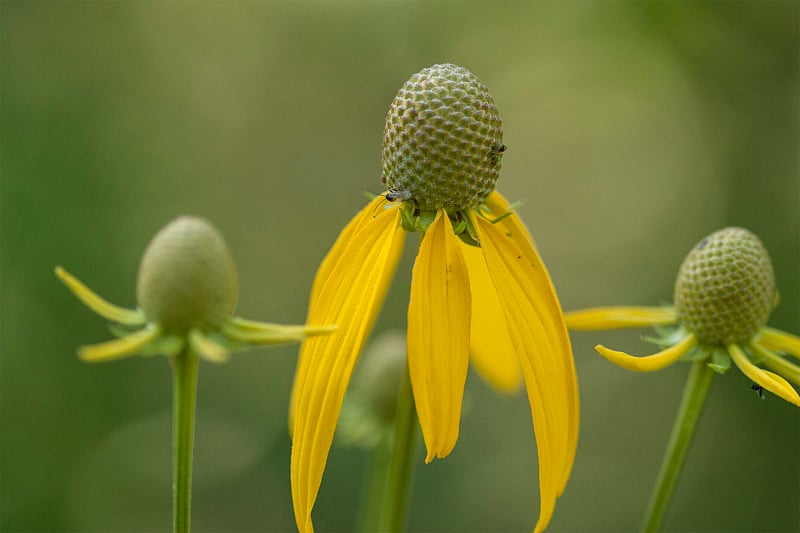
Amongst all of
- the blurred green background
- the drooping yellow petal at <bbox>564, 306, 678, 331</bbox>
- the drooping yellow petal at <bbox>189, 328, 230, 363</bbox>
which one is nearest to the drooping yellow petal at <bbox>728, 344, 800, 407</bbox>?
the drooping yellow petal at <bbox>564, 306, 678, 331</bbox>

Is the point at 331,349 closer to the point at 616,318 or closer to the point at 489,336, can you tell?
the point at 616,318

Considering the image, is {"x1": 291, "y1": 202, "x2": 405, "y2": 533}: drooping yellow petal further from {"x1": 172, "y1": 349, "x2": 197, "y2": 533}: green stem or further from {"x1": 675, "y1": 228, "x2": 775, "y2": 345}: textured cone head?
{"x1": 675, "y1": 228, "x2": 775, "y2": 345}: textured cone head

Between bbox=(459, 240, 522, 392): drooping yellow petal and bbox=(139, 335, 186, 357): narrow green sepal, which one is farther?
bbox=(459, 240, 522, 392): drooping yellow petal

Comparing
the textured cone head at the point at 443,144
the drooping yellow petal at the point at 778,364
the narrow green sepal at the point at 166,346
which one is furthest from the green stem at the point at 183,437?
the drooping yellow petal at the point at 778,364

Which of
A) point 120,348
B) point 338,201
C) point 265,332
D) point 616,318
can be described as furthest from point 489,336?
point 338,201

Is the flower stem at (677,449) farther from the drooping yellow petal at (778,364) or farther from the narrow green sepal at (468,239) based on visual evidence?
the narrow green sepal at (468,239)

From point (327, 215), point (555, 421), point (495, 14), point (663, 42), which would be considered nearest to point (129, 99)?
point (327, 215)

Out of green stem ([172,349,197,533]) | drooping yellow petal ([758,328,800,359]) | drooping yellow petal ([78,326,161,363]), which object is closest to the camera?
drooping yellow petal ([78,326,161,363])
